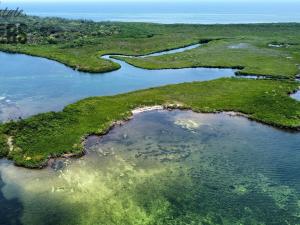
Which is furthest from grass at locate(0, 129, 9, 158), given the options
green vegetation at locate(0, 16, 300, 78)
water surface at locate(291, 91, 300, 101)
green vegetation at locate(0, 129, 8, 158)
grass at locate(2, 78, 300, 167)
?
water surface at locate(291, 91, 300, 101)

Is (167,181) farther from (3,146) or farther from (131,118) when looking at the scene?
(3,146)

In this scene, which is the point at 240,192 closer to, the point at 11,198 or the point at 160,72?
the point at 11,198

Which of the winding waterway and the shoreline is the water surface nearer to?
the shoreline

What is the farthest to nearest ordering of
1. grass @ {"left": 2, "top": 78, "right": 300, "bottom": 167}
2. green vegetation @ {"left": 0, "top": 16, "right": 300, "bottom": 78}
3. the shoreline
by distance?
green vegetation @ {"left": 0, "top": 16, "right": 300, "bottom": 78}
grass @ {"left": 2, "top": 78, "right": 300, "bottom": 167}
the shoreline

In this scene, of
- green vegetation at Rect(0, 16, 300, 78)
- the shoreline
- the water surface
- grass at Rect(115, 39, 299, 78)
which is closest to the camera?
the shoreline

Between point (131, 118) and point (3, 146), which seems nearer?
point (3, 146)

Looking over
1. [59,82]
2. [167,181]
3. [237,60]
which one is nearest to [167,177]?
[167,181]

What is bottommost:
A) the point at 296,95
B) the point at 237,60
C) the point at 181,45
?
the point at 296,95

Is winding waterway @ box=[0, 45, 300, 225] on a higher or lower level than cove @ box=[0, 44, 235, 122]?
lower
